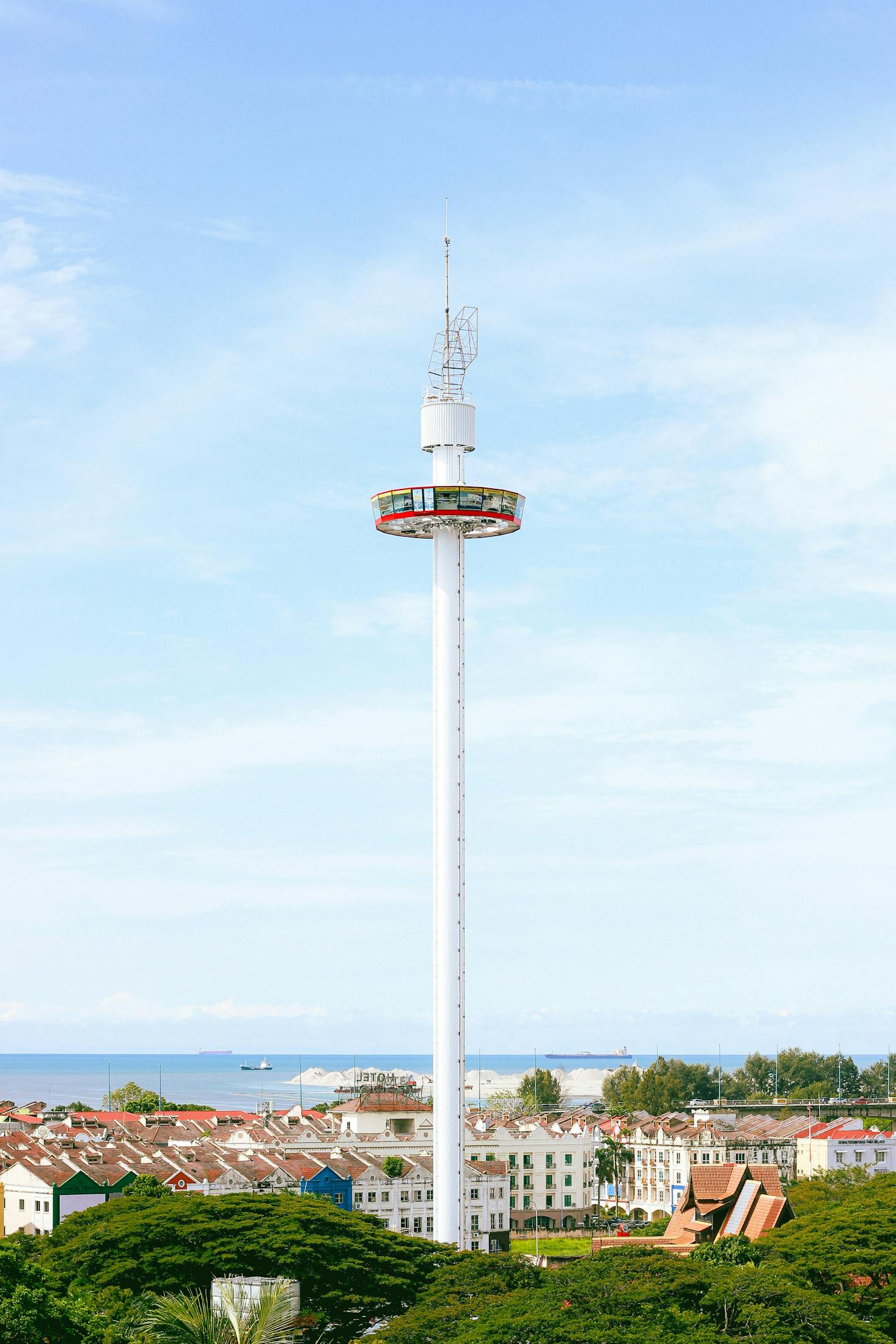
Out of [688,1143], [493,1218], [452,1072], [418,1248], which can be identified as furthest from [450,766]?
[688,1143]

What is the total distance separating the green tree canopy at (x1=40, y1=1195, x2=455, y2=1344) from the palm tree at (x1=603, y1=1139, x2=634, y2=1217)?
7393cm

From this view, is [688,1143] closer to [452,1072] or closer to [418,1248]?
[452,1072]

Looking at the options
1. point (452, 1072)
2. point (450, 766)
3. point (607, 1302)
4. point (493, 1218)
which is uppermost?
point (450, 766)

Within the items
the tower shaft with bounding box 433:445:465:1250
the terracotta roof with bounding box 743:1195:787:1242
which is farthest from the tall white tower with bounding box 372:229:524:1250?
the terracotta roof with bounding box 743:1195:787:1242

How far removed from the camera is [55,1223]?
326 feet

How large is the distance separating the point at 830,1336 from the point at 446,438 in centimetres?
4814

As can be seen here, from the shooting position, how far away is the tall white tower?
263 ft

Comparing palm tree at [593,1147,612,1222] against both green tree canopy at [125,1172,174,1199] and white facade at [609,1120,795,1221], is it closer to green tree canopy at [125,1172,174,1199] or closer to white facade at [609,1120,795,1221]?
white facade at [609,1120,795,1221]

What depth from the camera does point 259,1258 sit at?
214 ft

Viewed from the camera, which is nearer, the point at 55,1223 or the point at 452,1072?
the point at 452,1072

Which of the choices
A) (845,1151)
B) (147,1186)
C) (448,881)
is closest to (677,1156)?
(845,1151)

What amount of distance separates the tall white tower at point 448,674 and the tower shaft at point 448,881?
4 cm

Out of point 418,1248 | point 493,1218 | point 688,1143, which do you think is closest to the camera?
point 418,1248

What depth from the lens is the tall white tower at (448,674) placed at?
8006 cm
